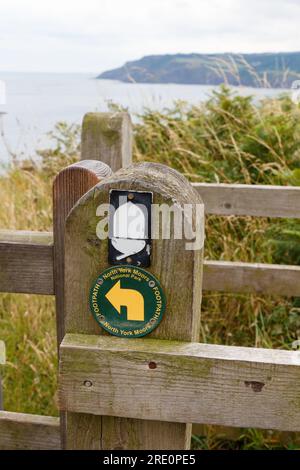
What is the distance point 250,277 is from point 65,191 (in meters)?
1.92

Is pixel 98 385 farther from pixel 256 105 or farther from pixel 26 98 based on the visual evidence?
pixel 26 98

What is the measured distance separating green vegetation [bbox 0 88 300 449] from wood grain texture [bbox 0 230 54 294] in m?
1.25

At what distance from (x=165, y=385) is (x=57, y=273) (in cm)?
54

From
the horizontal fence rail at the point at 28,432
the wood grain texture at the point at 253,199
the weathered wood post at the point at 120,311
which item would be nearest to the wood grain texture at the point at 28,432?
the horizontal fence rail at the point at 28,432

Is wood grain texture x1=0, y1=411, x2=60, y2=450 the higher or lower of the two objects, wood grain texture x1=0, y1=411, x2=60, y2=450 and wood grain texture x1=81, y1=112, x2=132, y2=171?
the lower

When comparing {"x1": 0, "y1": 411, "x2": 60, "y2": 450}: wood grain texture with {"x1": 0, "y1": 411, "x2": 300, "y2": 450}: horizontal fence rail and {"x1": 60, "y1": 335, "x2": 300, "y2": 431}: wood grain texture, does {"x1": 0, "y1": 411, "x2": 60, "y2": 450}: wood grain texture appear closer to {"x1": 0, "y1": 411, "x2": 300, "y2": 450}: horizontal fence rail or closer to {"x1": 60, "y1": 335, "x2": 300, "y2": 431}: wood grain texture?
{"x1": 0, "y1": 411, "x2": 300, "y2": 450}: horizontal fence rail

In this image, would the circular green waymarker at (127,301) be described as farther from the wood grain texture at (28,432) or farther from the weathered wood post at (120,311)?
the wood grain texture at (28,432)

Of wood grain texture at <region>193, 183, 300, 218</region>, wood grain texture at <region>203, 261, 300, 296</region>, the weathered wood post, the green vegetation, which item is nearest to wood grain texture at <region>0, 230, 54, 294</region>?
the weathered wood post

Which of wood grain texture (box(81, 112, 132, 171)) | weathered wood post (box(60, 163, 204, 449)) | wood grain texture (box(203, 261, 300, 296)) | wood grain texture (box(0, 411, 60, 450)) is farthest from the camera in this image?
wood grain texture (box(203, 261, 300, 296))

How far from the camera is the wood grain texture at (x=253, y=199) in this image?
3.09m

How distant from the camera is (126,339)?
1275 millimetres

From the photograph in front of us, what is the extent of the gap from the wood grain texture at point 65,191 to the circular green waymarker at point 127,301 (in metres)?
0.36

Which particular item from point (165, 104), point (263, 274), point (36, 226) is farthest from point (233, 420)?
point (165, 104)

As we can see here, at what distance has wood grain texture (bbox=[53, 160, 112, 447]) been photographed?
1536mm
